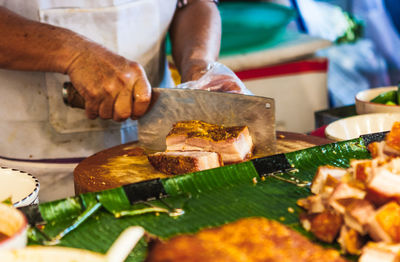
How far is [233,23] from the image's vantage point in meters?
5.40

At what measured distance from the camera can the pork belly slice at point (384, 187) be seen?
1377 millimetres

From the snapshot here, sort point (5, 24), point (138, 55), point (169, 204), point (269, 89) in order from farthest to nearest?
point (269, 89), point (138, 55), point (5, 24), point (169, 204)

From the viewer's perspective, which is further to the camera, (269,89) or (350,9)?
(350,9)

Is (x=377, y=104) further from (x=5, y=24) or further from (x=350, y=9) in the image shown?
(x=350, y=9)

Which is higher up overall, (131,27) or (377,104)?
(131,27)

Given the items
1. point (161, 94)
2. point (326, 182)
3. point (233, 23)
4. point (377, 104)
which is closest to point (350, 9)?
point (233, 23)

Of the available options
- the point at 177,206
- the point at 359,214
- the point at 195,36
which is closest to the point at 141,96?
the point at 195,36

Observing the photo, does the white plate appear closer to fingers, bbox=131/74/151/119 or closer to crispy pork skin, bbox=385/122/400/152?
→ fingers, bbox=131/74/151/119

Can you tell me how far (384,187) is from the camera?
1.38 m

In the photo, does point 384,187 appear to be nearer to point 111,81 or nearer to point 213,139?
point 213,139

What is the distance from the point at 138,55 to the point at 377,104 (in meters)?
1.36

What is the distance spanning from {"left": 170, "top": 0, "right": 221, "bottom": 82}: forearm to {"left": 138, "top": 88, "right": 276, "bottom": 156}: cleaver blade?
41 centimetres

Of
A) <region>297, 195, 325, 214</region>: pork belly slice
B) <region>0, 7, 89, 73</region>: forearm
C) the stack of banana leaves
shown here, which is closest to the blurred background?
<region>0, 7, 89, 73</region>: forearm

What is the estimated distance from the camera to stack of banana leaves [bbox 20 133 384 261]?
154 cm
